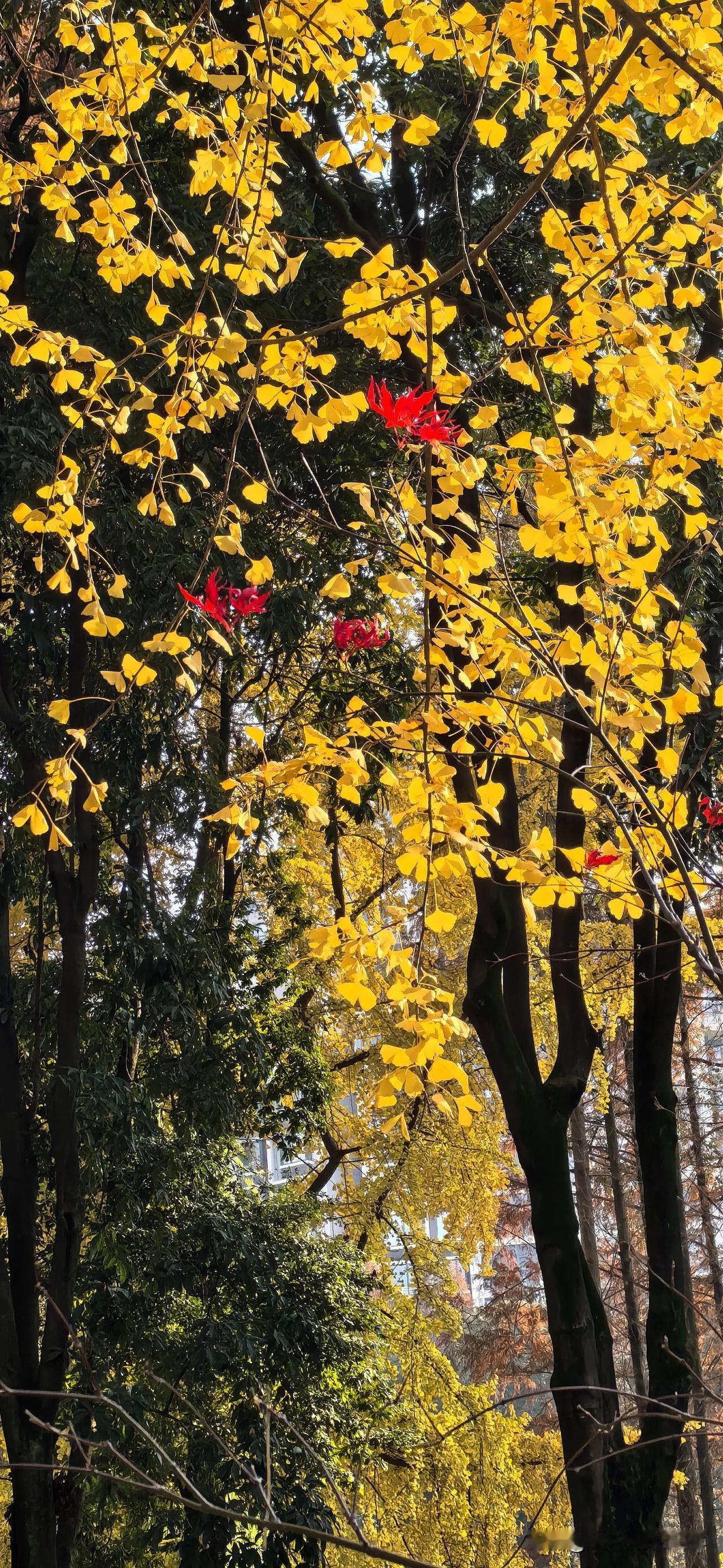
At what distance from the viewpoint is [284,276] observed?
2.09 m

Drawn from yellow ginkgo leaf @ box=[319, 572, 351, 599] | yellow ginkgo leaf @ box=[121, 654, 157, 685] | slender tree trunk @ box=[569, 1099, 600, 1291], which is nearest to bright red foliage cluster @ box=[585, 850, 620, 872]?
yellow ginkgo leaf @ box=[319, 572, 351, 599]

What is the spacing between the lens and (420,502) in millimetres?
4410

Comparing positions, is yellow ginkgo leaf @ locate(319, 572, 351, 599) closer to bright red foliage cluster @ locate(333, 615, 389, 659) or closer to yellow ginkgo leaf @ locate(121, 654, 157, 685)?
yellow ginkgo leaf @ locate(121, 654, 157, 685)

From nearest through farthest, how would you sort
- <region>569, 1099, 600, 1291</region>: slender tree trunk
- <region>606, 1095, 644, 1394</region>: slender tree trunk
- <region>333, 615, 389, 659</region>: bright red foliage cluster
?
<region>333, 615, 389, 659</region>: bright red foliage cluster, <region>606, 1095, 644, 1394</region>: slender tree trunk, <region>569, 1099, 600, 1291</region>: slender tree trunk

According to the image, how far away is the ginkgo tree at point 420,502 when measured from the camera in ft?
6.09

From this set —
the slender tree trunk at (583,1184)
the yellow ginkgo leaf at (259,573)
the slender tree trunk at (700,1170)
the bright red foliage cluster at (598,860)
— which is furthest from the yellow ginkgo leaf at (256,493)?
the slender tree trunk at (700,1170)

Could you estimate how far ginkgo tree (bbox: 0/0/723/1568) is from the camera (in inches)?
73.0

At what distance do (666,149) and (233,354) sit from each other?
2.86m

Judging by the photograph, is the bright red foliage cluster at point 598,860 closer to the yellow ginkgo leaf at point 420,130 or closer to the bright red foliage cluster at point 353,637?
the bright red foliage cluster at point 353,637

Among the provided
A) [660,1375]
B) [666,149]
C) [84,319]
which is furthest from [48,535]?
[660,1375]

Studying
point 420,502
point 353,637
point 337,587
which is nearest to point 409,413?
point 337,587

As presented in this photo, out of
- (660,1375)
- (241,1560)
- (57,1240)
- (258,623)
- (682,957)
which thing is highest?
(258,623)

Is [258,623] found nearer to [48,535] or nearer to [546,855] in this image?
[48,535]

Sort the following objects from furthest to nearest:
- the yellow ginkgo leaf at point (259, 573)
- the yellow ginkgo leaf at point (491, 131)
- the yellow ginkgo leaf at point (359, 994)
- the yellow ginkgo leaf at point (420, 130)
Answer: the yellow ginkgo leaf at point (491, 131) < the yellow ginkgo leaf at point (259, 573) < the yellow ginkgo leaf at point (420, 130) < the yellow ginkgo leaf at point (359, 994)
